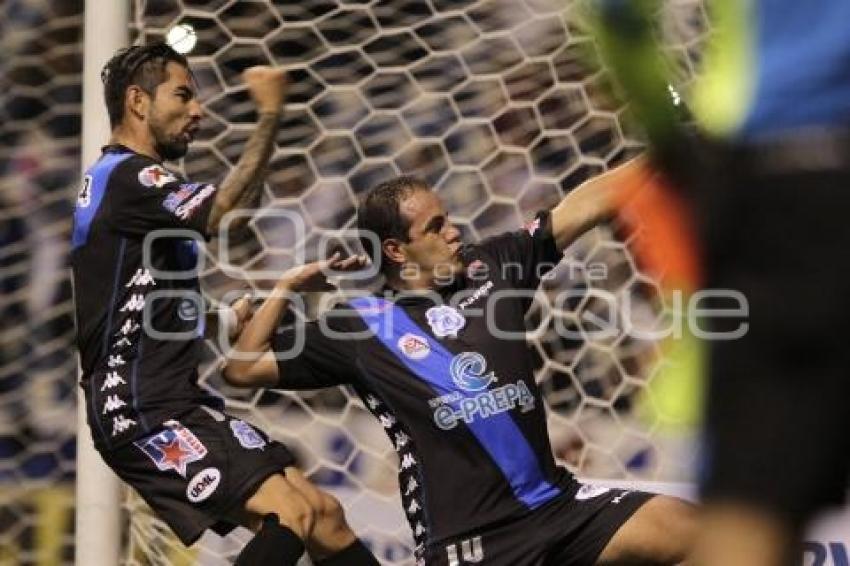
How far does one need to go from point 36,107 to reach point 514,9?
4.23 feet

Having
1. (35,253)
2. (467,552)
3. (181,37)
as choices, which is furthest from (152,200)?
(35,253)

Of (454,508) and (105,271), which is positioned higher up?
(105,271)

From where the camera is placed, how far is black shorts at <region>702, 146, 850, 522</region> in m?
1.36

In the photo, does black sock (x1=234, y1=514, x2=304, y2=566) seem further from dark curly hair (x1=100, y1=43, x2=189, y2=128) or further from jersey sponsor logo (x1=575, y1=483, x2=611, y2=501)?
dark curly hair (x1=100, y1=43, x2=189, y2=128)

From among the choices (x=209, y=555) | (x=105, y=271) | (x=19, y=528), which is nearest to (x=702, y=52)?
(x=105, y=271)

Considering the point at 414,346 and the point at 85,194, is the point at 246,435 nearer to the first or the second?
the point at 414,346

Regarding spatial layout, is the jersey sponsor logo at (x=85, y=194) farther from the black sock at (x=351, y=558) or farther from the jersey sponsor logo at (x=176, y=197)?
the black sock at (x=351, y=558)

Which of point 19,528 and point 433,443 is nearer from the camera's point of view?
point 433,443

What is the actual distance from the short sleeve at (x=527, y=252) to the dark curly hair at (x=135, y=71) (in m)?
0.76

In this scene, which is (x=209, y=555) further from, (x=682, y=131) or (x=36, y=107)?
(x=682, y=131)

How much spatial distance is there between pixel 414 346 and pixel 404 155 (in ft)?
3.52

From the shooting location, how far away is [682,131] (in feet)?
5.09

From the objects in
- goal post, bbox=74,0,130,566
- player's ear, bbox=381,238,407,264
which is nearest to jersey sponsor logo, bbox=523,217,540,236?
player's ear, bbox=381,238,407,264

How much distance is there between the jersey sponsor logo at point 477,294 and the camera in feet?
10.2
